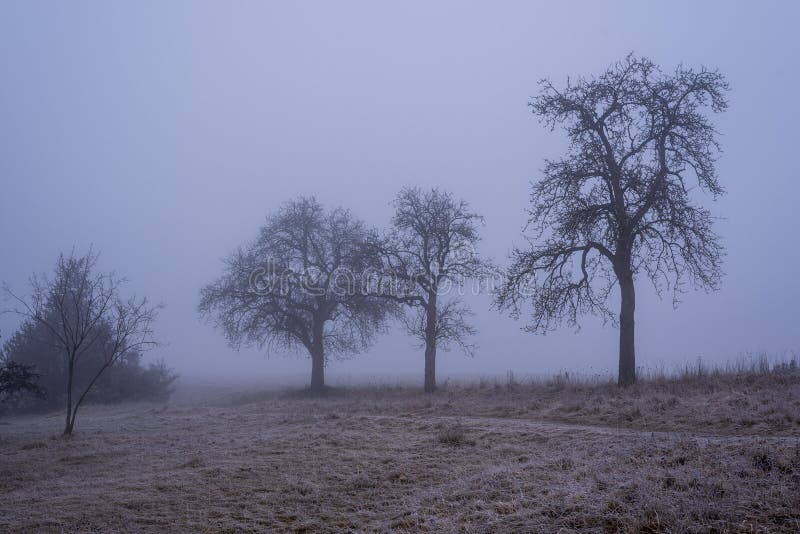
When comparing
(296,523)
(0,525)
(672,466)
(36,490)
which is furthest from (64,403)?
(672,466)

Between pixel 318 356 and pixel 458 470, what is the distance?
70.7 feet

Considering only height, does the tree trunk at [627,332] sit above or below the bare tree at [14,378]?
above

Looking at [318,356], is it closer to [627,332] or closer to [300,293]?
[300,293]

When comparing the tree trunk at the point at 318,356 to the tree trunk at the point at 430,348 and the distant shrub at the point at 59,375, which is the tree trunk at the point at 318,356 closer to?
the tree trunk at the point at 430,348

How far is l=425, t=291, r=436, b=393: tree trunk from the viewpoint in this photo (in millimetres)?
24016

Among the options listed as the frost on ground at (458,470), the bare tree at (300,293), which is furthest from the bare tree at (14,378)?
the bare tree at (300,293)

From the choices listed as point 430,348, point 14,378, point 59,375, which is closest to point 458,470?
point 14,378

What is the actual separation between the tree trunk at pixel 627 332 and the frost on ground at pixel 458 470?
1.17m

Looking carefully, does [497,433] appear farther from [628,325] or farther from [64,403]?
[64,403]

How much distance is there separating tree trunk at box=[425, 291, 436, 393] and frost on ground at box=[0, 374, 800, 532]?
24.9 ft

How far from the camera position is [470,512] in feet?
23.2

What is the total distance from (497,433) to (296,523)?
17.6 feet

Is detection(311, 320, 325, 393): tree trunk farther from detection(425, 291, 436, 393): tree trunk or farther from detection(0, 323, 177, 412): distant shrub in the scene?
detection(0, 323, 177, 412): distant shrub

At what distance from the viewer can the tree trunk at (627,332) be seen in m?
17.4
